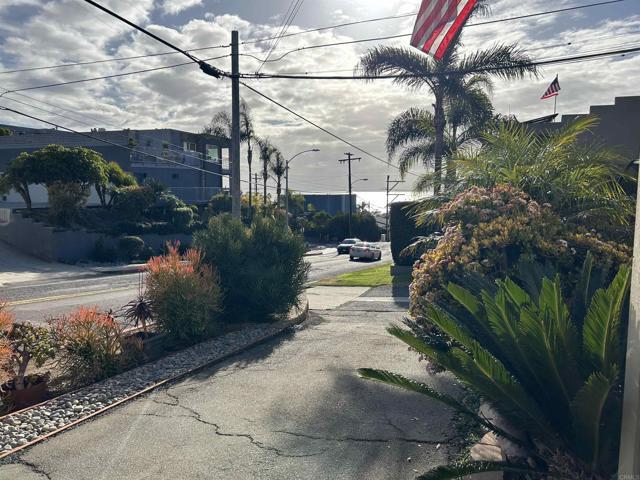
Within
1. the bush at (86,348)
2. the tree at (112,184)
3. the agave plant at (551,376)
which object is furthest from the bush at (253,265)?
the tree at (112,184)

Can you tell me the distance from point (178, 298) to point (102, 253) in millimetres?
24102

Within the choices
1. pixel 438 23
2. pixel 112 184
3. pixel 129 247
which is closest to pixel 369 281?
pixel 438 23

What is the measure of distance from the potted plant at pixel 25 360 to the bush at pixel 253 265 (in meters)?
3.73

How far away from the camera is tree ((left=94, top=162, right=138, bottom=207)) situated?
34894 mm

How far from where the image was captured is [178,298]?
8.68 metres

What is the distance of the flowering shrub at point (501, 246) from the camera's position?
5574 mm

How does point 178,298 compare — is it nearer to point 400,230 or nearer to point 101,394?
point 101,394

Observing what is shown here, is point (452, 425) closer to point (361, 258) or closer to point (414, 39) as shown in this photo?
point (414, 39)

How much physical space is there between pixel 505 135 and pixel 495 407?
203 inches

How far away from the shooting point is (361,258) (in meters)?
36.0

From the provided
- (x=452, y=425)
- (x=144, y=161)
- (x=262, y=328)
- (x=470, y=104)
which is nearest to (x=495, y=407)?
(x=452, y=425)

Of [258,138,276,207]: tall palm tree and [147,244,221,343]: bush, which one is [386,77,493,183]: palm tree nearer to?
[147,244,221,343]: bush

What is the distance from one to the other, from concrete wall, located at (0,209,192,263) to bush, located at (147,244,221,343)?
23.2 meters

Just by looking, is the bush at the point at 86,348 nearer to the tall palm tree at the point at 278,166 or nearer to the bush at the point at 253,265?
the bush at the point at 253,265
